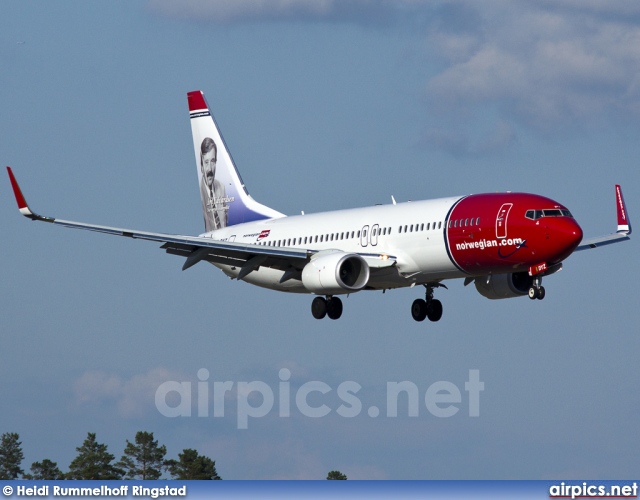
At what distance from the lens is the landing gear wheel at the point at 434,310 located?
270 feet

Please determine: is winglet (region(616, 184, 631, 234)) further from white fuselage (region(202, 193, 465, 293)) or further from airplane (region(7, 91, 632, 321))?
white fuselage (region(202, 193, 465, 293))

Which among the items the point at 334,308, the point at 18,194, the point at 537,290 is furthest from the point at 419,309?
the point at 18,194

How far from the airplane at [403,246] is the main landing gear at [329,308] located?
5 cm

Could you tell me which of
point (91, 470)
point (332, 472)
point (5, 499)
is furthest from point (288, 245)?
point (332, 472)

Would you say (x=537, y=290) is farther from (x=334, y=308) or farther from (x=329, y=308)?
(x=329, y=308)

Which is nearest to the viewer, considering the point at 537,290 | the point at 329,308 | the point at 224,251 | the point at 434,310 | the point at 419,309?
the point at 537,290

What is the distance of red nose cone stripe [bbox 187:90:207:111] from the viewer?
318 ft

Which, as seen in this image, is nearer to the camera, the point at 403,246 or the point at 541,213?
the point at 541,213

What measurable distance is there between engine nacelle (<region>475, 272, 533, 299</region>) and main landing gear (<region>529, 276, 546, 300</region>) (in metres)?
3.73

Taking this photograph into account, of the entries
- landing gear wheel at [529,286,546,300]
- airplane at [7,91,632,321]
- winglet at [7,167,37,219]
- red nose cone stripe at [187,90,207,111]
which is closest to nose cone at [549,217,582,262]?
airplane at [7,91,632,321]

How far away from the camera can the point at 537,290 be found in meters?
75.9

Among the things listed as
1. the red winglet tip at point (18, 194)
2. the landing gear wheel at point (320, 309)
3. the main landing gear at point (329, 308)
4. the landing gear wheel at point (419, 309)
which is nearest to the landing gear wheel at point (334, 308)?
the main landing gear at point (329, 308)

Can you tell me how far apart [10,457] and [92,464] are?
25.0 ft

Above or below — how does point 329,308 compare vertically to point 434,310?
below
